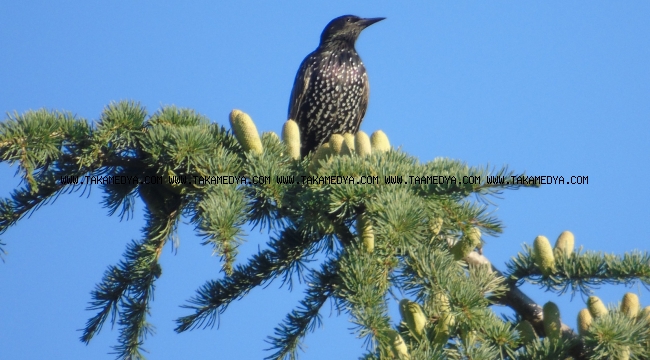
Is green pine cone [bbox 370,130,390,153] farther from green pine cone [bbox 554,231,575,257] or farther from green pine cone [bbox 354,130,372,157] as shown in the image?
green pine cone [bbox 554,231,575,257]

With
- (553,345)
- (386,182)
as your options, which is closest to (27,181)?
(386,182)

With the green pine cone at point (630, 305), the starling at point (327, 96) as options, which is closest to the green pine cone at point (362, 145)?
the green pine cone at point (630, 305)

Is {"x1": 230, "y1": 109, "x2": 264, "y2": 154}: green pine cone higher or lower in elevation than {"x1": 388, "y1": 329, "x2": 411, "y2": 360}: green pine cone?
higher

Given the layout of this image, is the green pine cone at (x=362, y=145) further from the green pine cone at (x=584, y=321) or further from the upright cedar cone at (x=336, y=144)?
the green pine cone at (x=584, y=321)

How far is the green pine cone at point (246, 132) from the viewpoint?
2.82 metres

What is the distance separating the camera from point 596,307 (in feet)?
8.52

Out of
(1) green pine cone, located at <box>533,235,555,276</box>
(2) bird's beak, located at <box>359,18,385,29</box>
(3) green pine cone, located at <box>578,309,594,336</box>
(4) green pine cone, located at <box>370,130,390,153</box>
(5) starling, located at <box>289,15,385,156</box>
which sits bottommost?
(3) green pine cone, located at <box>578,309,594,336</box>

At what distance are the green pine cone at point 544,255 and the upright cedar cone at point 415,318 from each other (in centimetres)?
68

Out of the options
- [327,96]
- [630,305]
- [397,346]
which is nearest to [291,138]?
[397,346]

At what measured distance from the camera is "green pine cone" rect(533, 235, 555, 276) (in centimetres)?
274

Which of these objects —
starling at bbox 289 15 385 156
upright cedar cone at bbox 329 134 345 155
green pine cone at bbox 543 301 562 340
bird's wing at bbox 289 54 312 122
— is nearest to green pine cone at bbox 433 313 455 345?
green pine cone at bbox 543 301 562 340

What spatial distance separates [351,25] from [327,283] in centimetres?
412

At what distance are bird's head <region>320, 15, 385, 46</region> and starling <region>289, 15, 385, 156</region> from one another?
0.71 ft

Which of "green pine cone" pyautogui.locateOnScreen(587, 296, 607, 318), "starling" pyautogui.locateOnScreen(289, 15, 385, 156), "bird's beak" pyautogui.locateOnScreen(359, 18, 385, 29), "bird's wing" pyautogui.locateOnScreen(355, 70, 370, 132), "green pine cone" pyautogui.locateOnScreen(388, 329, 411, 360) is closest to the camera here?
"green pine cone" pyautogui.locateOnScreen(388, 329, 411, 360)
